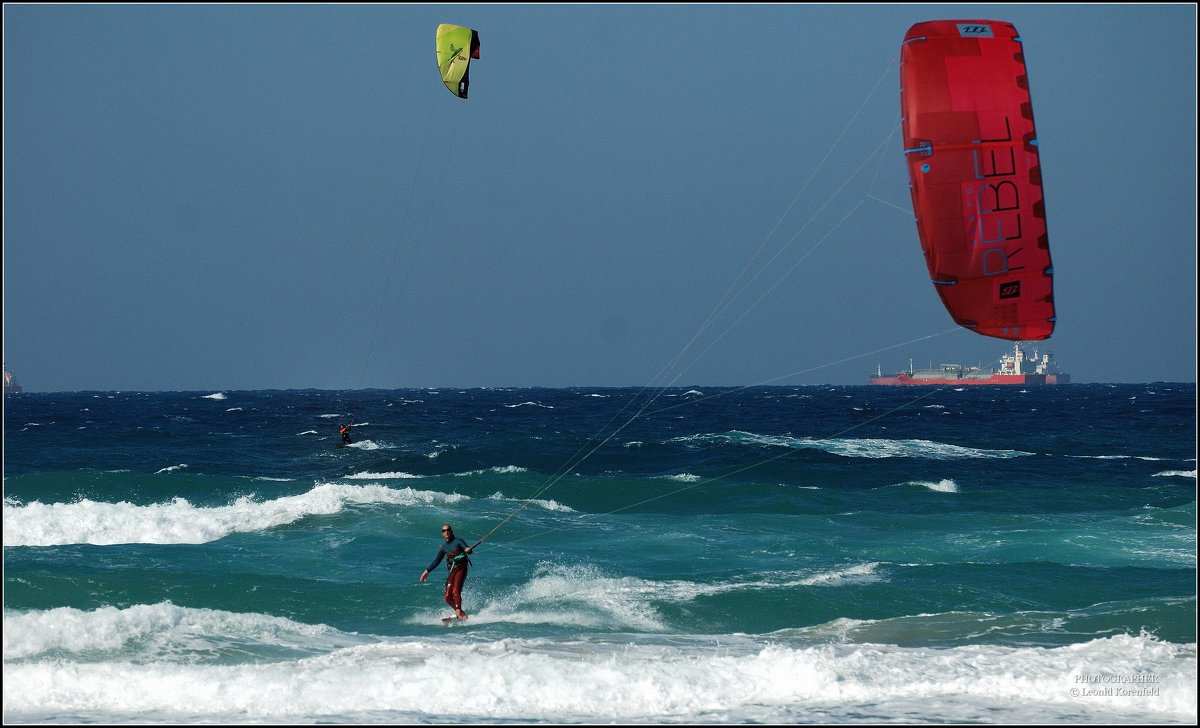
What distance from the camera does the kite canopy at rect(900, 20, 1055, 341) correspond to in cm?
1181

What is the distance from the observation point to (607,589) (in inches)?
620

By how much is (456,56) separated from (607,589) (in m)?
8.62

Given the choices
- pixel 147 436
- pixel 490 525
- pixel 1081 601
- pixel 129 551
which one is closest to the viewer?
pixel 1081 601

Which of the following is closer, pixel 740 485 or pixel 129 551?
pixel 129 551

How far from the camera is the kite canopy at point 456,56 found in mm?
17641

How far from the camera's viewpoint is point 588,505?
25.6 meters

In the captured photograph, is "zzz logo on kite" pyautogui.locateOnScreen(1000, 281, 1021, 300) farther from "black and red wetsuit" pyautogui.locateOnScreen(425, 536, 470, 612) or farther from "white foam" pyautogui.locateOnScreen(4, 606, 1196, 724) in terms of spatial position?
"black and red wetsuit" pyautogui.locateOnScreen(425, 536, 470, 612)

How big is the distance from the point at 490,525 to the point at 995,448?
23.4 m

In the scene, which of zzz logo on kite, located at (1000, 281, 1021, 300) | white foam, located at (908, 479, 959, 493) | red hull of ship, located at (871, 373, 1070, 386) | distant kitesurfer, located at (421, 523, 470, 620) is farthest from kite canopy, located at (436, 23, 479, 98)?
red hull of ship, located at (871, 373, 1070, 386)

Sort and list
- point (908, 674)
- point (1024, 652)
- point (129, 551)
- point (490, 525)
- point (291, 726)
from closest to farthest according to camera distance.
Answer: point (291, 726) < point (908, 674) < point (1024, 652) < point (129, 551) < point (490, 525)

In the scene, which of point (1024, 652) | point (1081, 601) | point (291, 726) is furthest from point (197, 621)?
point (1081, 601)

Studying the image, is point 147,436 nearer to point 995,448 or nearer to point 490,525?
point 490,525

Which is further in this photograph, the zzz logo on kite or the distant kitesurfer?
the distant kitesurfer

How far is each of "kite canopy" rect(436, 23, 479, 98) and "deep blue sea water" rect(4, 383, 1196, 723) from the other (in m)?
7.54
